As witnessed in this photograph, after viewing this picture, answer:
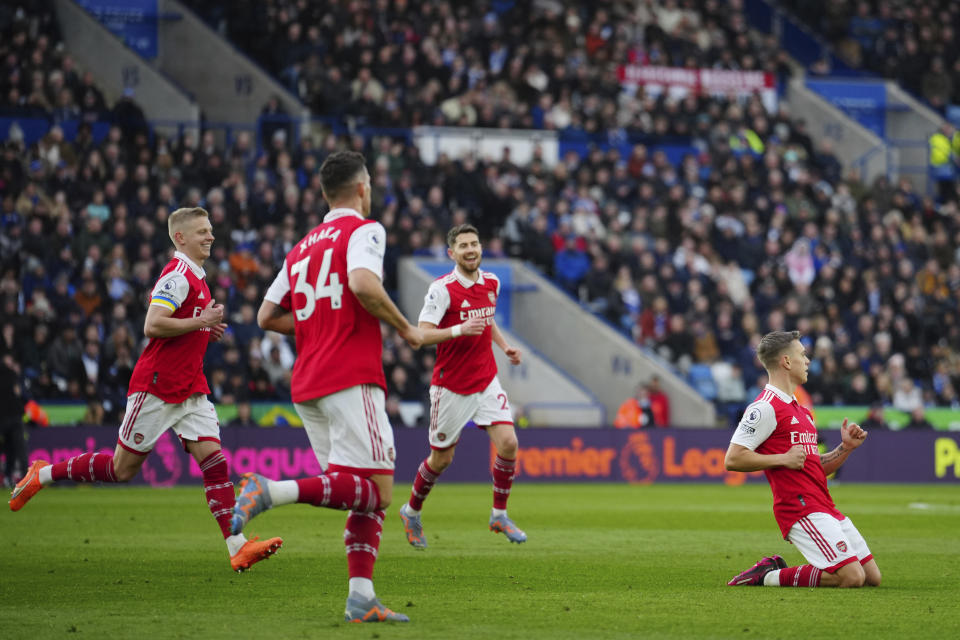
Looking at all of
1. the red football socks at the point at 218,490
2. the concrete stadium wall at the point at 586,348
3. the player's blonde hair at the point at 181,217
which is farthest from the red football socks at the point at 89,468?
the concrete stadium wall at the point at 586,348

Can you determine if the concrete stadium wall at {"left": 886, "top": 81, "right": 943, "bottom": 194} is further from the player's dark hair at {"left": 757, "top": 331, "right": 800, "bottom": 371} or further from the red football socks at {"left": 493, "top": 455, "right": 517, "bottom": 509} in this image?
the player's dark hair at {"left": 757, "top": 331, "right": 800, "bottom": 371}

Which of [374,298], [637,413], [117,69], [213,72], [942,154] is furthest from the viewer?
[942,154]

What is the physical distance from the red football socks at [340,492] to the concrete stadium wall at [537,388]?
20.1 meters

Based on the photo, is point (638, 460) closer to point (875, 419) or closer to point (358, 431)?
point (875, 419)

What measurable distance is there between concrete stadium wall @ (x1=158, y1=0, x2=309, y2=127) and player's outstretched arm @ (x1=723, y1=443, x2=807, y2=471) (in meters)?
22.4

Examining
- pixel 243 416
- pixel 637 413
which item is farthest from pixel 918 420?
pixel 243 416

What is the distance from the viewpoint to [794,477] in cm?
962

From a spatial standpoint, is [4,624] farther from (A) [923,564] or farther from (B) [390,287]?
(B) [390,287]

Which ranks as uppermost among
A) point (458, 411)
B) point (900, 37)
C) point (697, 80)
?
point (900, 37)

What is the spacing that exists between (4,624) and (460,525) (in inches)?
327

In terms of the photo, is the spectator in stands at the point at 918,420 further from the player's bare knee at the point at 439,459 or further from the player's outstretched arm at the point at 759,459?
the player's outstretched arm at the point at 759,459

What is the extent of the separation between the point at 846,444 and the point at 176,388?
15.3 feet

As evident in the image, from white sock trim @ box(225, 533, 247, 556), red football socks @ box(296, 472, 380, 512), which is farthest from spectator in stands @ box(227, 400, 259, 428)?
red football socks @ box(296, 472, 380, 512)

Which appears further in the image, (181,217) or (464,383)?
(464,383)
